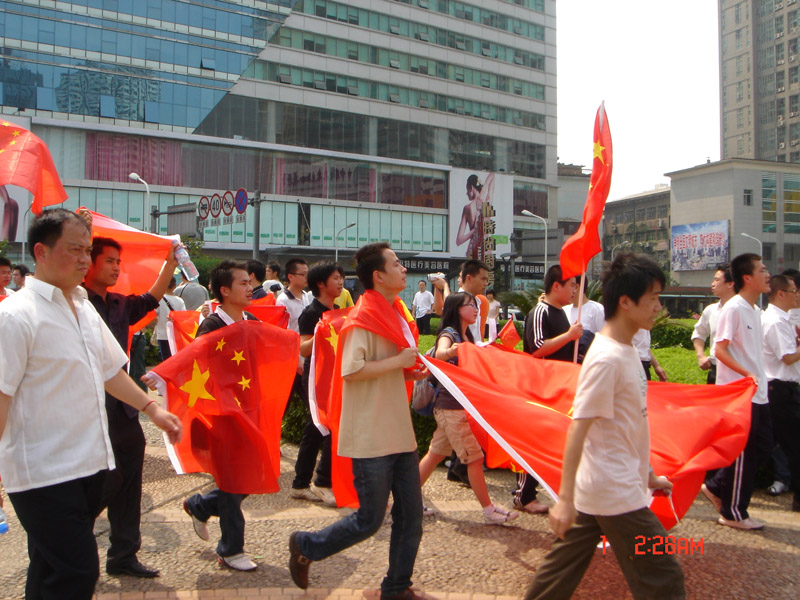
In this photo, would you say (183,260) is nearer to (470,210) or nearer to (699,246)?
(470,210)

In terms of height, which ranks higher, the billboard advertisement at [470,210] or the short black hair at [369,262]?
the billboard advertisement at [470,210]

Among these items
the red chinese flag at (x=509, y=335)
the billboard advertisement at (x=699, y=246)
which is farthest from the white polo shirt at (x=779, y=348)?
the billboard advertisement at (x=699, y=246)

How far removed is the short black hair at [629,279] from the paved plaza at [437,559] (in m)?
1.88

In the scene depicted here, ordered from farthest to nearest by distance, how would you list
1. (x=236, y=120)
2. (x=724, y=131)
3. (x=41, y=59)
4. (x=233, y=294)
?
(x=724, y=131), (x=236, y=120), (x=41, y=59), (x=233, y=294)

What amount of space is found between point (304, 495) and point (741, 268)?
151 inches

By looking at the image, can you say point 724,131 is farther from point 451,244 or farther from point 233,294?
point 233,294

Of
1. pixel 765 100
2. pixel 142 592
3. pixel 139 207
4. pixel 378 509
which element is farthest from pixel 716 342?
pixel 765 100

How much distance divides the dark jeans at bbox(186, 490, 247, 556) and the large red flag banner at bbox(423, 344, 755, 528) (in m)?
1.47

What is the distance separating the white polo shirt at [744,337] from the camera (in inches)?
205

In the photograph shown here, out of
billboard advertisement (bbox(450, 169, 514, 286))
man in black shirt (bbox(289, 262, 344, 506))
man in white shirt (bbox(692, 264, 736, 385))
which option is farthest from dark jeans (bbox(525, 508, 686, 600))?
billboard advertisement (bbox(450, 169, 514, 286))

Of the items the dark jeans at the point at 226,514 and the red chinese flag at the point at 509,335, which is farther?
the red chinese flag at the point at 509,335

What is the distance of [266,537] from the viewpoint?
4.95m

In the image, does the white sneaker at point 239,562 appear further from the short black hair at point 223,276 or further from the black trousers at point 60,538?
the short black hair at point 223,276

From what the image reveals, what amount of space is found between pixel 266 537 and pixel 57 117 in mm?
44474
